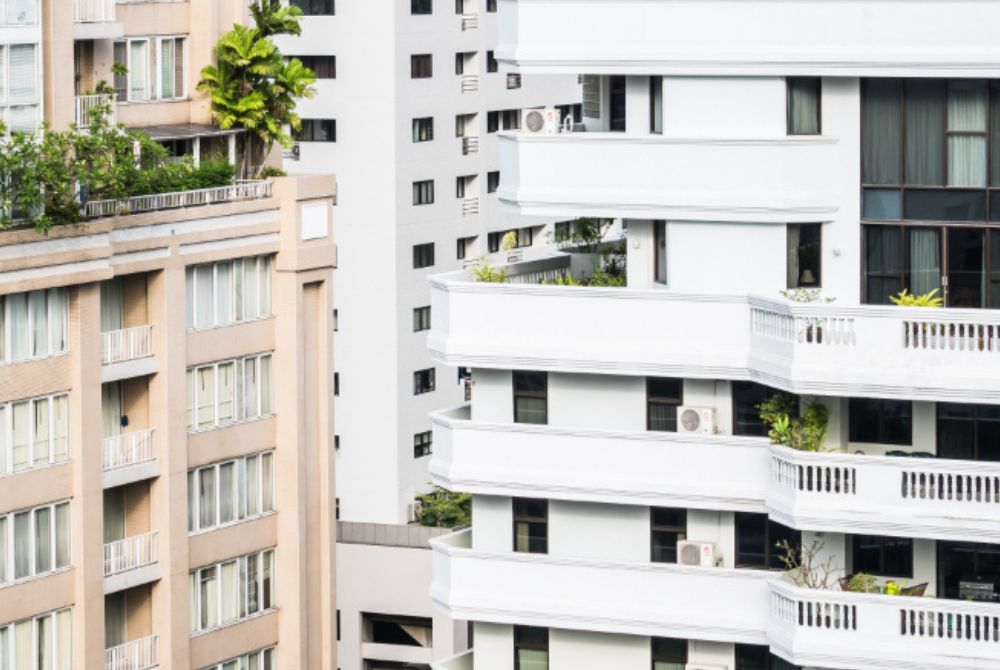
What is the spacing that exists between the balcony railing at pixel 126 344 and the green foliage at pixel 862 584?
19.5 metres

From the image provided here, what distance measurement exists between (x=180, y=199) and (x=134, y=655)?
31.0 ft

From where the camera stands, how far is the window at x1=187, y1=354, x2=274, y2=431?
203ft

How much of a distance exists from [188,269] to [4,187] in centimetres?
732

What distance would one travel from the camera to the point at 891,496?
43.7 meters

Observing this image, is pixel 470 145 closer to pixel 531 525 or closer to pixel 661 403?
pixel 531 525

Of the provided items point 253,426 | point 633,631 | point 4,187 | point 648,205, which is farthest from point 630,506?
point 253,426

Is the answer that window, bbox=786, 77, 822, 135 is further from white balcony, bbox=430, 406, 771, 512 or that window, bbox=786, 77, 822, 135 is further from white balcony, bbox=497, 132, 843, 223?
white balcony, bbox=430, 406, 771, 512

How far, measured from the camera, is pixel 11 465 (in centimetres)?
5619

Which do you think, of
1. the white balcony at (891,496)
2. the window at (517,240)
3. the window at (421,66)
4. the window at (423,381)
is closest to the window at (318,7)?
the window at (421,66)

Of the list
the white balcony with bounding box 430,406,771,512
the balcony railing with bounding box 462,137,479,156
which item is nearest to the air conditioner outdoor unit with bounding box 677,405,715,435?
the white balcony with bounding box 430,406,771,512

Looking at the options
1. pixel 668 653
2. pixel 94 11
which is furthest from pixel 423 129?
pixel 668 653

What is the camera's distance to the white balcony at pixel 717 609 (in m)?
43.5

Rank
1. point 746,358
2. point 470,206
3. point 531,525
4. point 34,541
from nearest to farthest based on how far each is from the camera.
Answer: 1. point 746,358
2. point 531,525
3. point 34,541
4. point 470,206

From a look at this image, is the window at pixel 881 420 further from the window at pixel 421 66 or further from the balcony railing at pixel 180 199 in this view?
the window at pixel 421 66
